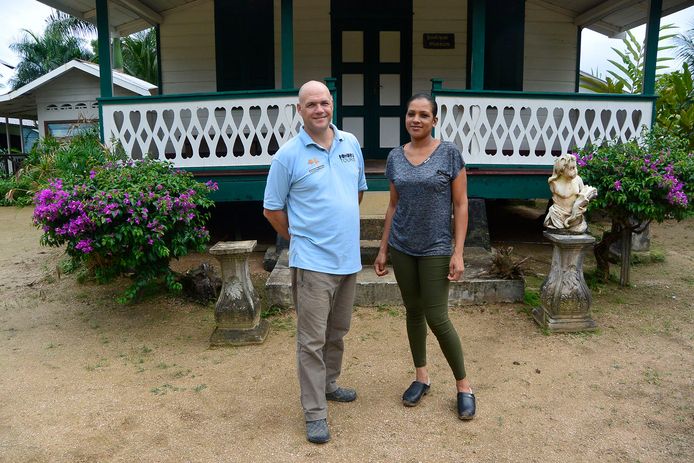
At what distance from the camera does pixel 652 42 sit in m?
6.92

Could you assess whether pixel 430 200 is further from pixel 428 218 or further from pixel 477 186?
pixel 477 186

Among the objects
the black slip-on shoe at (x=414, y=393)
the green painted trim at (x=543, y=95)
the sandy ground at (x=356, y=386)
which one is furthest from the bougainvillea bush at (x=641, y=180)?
the black slip-on shoe at (x=414, y=393)

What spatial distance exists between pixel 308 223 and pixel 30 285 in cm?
491

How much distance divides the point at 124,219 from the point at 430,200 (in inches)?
111

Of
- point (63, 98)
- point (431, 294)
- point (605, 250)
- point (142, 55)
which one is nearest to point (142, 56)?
point (142, 55)

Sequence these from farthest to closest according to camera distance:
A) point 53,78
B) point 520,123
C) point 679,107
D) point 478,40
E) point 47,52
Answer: point 47,52
point 53,78
point 679,107
point 478,40
point 520,123

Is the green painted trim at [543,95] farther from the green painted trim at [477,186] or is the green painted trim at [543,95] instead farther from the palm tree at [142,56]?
the palm tree at [142,56]

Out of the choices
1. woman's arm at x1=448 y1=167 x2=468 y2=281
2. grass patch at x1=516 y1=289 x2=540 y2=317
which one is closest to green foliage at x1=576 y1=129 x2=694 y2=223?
grass patch at x1=516 y1=289 x2=540 y2=317

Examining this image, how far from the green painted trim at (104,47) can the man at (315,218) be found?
4823mm

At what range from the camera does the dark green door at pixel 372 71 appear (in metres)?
8.83

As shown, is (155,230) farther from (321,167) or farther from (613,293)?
(613,293)

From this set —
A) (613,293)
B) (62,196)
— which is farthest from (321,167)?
(613,293)

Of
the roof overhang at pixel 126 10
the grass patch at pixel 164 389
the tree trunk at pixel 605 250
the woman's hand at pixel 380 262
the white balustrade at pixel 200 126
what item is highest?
the roof overhang at pixel 126 10

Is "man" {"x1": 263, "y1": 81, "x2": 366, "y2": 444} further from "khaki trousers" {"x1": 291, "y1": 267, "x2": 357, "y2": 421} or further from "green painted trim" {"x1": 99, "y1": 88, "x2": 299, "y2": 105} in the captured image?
"green painted trim" {"x1": 99, "y1": 88, "x2": 299, "y2": 105}
